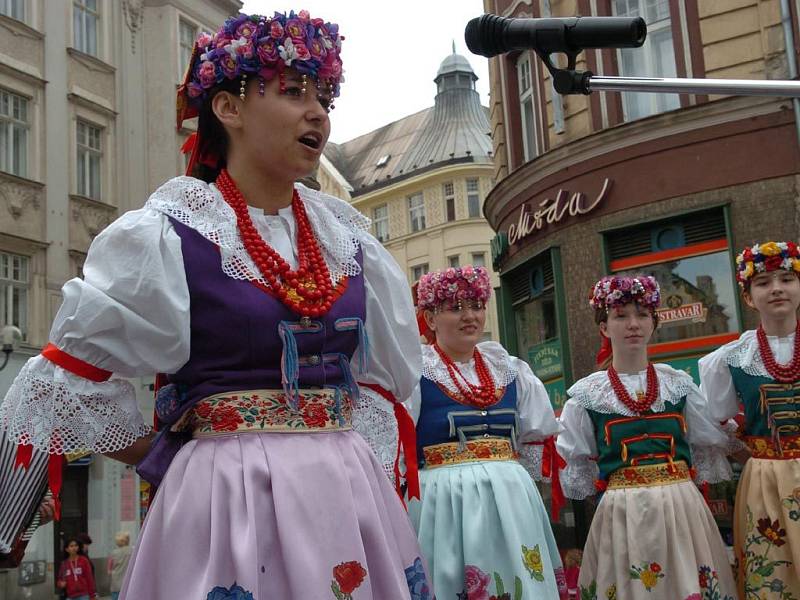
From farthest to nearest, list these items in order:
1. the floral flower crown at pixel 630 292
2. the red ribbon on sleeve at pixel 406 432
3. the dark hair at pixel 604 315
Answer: the dark hair at pixel 604 315 → the floral flower crown at pixel 630 292 → the red ribbon on sleeve at pixel 406 432

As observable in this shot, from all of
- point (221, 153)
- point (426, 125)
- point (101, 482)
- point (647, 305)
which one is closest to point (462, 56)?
point (426, 125)

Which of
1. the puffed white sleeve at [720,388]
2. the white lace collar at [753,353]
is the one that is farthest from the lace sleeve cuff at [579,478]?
the white lace collar at [753,353]

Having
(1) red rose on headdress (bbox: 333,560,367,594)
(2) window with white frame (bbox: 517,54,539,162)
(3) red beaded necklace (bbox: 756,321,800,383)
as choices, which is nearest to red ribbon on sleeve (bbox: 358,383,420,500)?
(1) red rose on headdress (bbox: 333,560,367,594)

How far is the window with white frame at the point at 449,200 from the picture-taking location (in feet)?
129

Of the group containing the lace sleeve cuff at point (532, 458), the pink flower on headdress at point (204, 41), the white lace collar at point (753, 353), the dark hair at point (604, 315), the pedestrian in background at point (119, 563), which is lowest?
the pedestrian in background at point (119, 563)

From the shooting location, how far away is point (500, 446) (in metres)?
5.63

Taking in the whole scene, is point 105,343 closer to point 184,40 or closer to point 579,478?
point 579,478

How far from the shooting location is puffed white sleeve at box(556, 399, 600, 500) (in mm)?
6379

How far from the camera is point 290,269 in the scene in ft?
9.12

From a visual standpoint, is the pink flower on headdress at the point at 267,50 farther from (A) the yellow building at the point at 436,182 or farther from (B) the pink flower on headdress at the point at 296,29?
(A) the yellow building at the point at 436,182

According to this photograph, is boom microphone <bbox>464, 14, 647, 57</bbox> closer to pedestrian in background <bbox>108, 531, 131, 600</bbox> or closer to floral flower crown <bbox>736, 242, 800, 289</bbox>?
floral flower crown <bbox>736, 242, 800, 289</bbox>

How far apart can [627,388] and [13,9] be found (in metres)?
14.9

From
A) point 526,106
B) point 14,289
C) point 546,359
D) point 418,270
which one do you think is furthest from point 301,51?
point 418,270

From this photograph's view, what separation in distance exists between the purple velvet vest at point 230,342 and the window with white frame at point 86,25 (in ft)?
58.0
